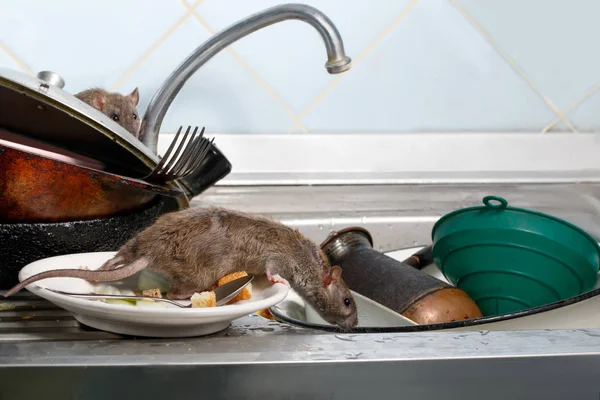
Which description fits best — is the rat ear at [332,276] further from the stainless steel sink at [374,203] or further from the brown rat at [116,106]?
the brown rat at [116,106]

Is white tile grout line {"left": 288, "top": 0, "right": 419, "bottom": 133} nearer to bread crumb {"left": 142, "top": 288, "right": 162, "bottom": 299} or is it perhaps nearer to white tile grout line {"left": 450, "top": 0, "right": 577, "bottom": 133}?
white tile grout line {"left": 450, "top": 0, "right": 577, "bottom": 133}

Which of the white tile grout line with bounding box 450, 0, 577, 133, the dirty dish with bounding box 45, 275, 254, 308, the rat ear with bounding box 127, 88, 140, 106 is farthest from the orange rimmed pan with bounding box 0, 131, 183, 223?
the white tile grout line with bounding box 450, 0, 577, 133

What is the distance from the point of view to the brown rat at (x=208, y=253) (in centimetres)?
92

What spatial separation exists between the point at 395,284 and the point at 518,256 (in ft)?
0.69

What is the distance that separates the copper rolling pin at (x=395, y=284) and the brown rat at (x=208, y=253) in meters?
0.05

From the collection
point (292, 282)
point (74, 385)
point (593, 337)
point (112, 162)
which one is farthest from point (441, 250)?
point (74, 385)

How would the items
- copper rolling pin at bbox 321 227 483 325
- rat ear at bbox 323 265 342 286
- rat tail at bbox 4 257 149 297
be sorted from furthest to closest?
rat ear at bbox 323 265 342 286 → copper rolling pin at bbox 321 227 483 325 → rat tail at bbox 4 257 149 297

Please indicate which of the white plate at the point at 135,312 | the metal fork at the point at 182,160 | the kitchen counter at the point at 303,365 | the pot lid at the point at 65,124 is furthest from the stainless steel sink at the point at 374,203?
the kitchen counter at the point at 303,365

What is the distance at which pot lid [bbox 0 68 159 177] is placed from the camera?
2.76 ft

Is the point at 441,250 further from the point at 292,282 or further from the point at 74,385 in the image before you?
the point at 74,385

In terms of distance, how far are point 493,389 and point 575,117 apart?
1.34 m

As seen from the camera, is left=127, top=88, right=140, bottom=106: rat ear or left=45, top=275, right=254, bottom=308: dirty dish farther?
left=127, top=88, right=140, bottom=106: rat ear

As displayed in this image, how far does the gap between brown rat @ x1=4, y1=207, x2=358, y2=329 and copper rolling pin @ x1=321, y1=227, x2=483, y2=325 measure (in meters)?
0.05

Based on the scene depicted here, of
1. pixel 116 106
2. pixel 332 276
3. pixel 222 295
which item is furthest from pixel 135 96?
pixel 222 295
